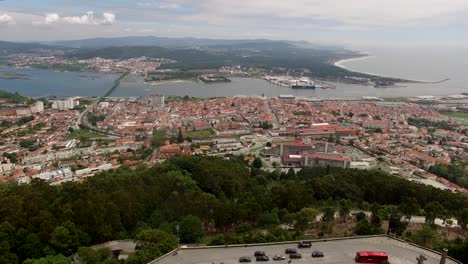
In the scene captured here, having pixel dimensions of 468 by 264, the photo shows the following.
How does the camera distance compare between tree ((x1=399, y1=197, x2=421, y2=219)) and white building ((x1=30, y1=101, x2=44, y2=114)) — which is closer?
tree ((x1=399, y1=197, x2=421, y2=219))

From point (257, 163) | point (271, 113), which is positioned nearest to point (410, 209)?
point (257, 163)

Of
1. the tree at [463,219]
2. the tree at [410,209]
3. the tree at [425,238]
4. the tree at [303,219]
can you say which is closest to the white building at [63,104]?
the tree at [303,219]

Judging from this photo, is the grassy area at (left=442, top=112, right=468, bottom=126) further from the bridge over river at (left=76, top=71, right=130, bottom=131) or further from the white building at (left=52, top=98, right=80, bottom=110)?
the white building at (left=52, top=98, right=80, bottom=110)

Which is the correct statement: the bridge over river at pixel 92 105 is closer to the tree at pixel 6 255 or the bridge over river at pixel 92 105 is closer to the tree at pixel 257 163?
the tree at pixel 257 163

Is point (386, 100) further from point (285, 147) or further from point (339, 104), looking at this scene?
point (285, 147)

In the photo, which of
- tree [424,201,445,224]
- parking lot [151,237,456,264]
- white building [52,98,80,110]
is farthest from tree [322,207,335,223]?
white building [52,98,80,110]

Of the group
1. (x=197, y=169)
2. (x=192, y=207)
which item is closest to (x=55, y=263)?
(x=192, y=207)
